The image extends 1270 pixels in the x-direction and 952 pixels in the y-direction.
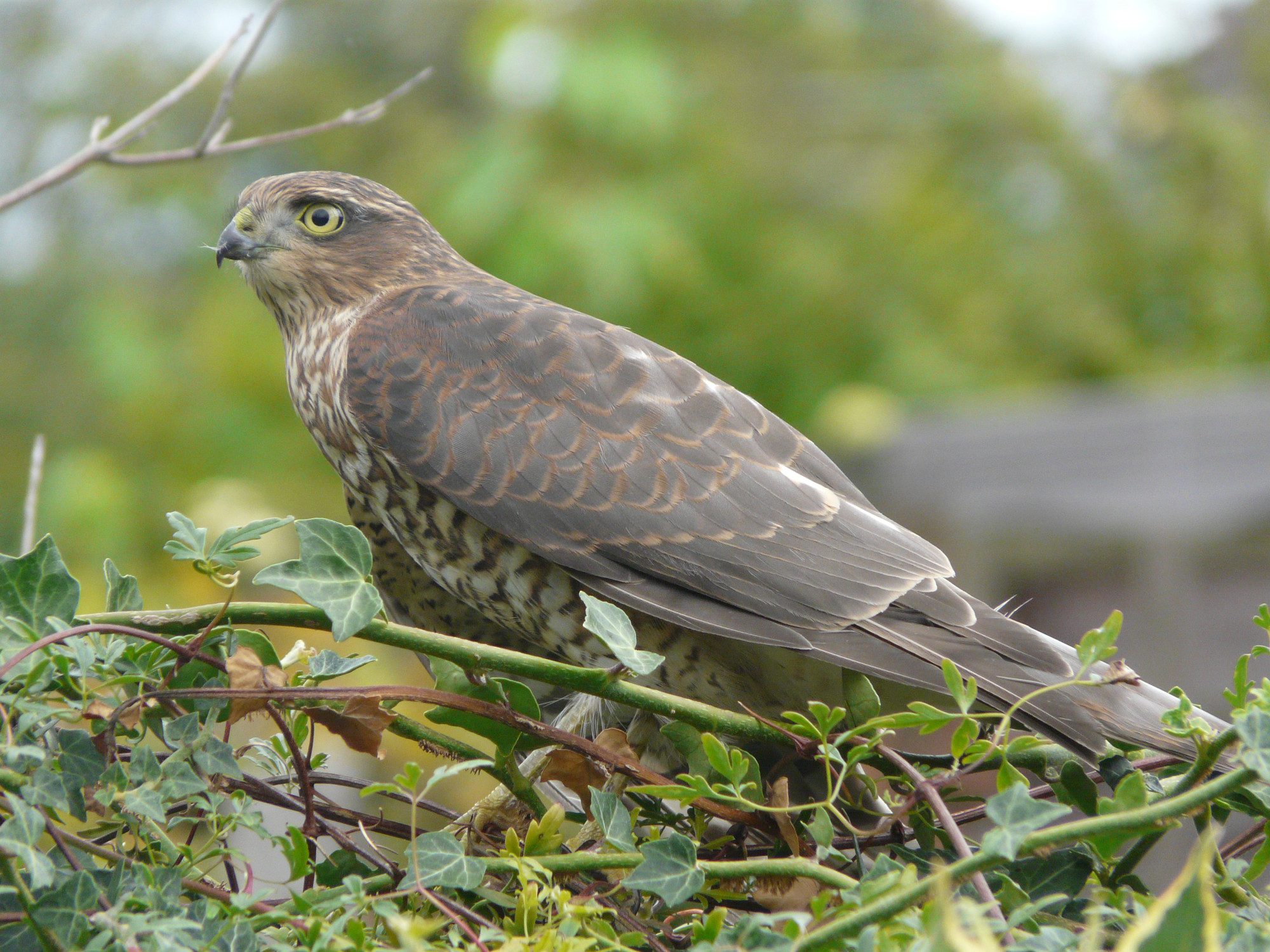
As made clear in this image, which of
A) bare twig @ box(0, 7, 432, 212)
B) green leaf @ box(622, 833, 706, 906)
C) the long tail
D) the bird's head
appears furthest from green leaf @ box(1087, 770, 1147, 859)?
the bird's head

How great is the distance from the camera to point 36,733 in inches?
39.9

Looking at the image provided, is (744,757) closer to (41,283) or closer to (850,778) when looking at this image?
(850,778)

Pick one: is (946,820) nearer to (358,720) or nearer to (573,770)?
(573,770)

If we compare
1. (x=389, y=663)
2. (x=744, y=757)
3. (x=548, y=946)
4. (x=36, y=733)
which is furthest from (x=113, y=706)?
(x=389, y=663)

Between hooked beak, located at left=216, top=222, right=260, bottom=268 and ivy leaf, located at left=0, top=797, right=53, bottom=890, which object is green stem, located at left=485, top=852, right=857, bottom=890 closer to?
ivy leaf, located at left=0, top=797, right=53, bottom=890

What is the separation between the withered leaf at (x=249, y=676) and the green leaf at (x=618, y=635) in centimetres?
27

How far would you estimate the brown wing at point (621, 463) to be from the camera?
167cm

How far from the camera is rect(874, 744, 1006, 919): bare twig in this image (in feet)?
3.25

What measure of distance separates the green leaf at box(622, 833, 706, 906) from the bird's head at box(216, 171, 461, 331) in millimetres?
1407

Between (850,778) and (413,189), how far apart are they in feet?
16.9

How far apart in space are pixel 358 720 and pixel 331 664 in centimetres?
6

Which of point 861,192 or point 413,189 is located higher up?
point 861,192

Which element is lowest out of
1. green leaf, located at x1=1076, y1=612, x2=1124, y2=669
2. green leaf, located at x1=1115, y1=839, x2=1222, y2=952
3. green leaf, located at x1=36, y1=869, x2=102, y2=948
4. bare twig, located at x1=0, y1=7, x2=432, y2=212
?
green leaf, located at x1=36, y1=869, x2=102, y2=948

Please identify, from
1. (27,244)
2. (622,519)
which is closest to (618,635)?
(622,519)
